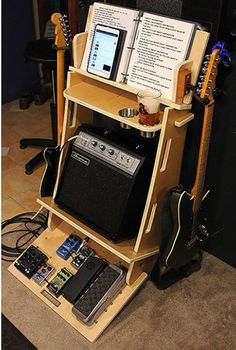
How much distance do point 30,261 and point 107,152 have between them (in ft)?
2.02

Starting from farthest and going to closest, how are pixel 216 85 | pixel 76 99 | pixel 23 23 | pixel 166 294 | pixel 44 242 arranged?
pixel 23 23 < pixel 44 242 < pixel 166 294 < pixel 76 99 < pixel 216 85

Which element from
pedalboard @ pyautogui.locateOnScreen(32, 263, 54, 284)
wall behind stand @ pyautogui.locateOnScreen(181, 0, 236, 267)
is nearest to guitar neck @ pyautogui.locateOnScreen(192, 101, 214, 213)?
wall behind stand @ pyautogui.locateOnScreen(181, 0, 236, 267)

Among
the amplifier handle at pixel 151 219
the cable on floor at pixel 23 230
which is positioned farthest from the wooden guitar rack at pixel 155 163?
the cable on floor at pixel 23 230

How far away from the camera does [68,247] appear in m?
1.80

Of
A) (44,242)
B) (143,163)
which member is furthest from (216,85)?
(44,242)

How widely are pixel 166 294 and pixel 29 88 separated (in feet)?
6.74

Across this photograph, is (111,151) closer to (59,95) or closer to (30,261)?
(59,95)

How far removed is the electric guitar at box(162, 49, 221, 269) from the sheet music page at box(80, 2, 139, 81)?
34cm

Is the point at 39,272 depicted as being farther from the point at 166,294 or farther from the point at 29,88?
the point at 29,88

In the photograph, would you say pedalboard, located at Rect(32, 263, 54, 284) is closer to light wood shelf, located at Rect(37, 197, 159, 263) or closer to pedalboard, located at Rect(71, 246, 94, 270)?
pedalboard, located at Rect(71, 246, 94, 270)

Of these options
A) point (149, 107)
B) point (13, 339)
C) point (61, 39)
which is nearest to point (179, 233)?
point (149, 107)

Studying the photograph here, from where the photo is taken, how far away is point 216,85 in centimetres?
145

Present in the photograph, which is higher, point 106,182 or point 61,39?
point 61,39

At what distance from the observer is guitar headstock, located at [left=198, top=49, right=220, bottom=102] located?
1.27 metres
